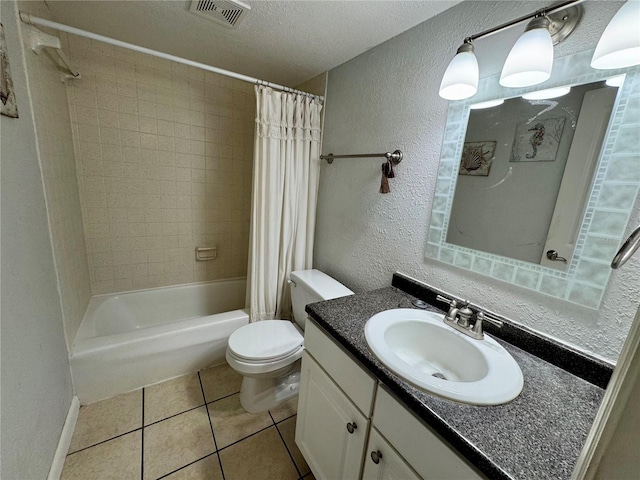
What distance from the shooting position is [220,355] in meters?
1.80

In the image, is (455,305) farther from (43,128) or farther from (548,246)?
(43,128)

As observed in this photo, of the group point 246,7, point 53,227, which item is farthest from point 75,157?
point 246,7

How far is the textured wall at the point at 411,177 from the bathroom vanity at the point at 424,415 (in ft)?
0.34

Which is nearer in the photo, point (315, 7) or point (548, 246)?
point (548, 246)

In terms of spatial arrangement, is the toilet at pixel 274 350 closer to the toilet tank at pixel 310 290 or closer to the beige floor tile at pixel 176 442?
the toilet tank at pixel 310 290

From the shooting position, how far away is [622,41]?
61cm

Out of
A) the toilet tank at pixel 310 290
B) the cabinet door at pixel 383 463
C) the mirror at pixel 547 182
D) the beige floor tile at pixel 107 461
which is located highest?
the mirror at pixel 547 182

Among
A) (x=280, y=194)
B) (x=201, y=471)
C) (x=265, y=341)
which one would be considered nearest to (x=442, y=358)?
(x=265, y=341)

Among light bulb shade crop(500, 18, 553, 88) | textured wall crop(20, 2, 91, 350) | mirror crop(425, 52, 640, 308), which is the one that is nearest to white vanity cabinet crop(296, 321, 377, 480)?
mirror crop(425, 52, 640, 308)

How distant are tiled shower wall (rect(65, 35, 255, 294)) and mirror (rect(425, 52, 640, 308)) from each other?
1.79 metres

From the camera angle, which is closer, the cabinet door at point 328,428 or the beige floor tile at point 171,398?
the cabinet door at point 328,428

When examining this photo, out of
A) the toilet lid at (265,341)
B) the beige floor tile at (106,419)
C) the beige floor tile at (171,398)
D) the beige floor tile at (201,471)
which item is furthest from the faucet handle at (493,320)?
the beige floor tile at (106,419)

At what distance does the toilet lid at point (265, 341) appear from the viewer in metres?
1.35

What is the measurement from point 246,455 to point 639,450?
1473mm
